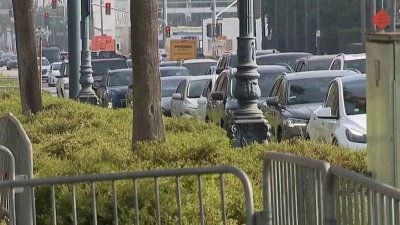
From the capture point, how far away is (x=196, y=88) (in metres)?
27.2

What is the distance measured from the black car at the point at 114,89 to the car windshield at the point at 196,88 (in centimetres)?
320

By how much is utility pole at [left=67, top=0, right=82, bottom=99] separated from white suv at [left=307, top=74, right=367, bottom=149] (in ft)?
48.2

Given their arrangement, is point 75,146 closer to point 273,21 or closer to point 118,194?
point 118,194

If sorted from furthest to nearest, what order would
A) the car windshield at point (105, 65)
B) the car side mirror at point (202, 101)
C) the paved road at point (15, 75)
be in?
the paved road at point (15, 75) → the car windshield at point (105, 65) → the car side mirror at point (202, 101)

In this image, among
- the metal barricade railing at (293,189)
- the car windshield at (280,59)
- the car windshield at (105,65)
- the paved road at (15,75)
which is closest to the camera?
the metal barricade railing at (293,189)

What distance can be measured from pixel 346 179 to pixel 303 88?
45.0 ft

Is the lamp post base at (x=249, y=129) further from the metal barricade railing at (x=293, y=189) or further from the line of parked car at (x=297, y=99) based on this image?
the metal barricade railing at (x=293, y=189)

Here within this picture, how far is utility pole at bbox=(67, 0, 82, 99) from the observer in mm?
30078

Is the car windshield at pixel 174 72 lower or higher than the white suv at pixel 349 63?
lower

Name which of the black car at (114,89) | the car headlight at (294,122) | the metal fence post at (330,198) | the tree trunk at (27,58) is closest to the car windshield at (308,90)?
the car headlight at (294,122)

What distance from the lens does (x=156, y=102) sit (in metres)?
11.5

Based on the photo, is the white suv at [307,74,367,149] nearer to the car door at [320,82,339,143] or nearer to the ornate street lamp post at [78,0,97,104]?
the car door at [320,82,339,143]

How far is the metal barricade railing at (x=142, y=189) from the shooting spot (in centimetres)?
Result: 687

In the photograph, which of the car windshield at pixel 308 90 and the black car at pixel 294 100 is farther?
the car windshield at pixel 308 90
